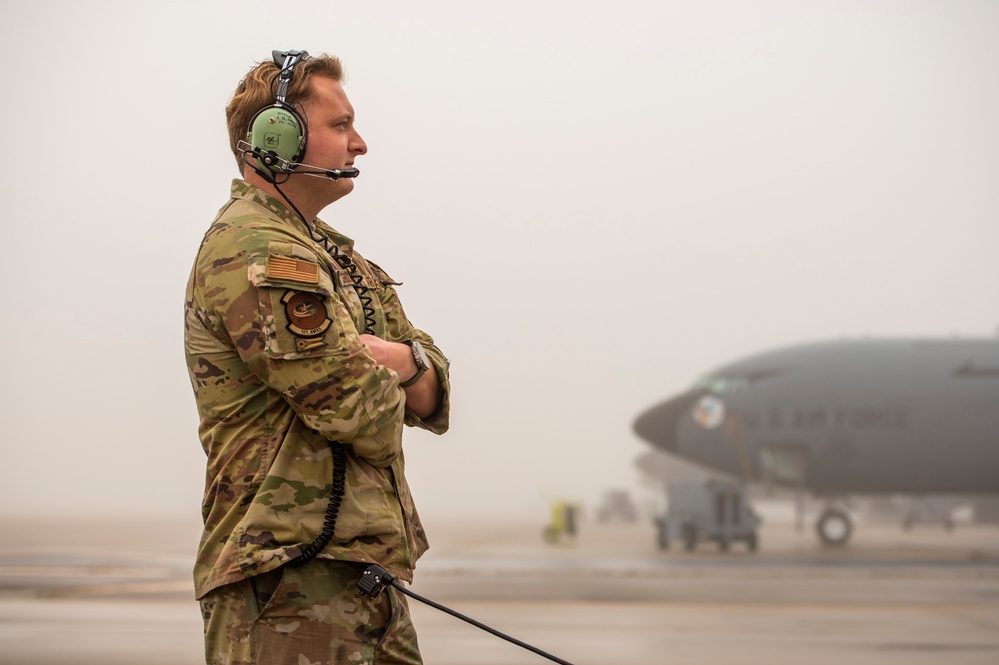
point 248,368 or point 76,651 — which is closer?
point 248,368

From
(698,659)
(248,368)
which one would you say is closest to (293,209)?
(248,368)

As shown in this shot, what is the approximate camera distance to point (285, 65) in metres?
2.49

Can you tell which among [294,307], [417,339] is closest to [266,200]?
[294,307]

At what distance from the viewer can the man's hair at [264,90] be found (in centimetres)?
247

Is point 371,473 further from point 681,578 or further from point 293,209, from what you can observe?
point 681,578

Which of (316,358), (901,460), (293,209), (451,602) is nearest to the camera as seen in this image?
(316,358)

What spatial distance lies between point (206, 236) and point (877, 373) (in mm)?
21237

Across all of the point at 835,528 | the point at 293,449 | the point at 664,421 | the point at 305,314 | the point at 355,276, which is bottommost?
the point at 835,528

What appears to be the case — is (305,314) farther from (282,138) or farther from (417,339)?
(417,339)

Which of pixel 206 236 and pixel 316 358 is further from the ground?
pixel 206 236

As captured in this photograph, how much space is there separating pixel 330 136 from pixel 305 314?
50cm

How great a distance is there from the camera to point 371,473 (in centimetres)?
231

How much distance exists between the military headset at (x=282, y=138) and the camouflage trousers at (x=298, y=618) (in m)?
0.86

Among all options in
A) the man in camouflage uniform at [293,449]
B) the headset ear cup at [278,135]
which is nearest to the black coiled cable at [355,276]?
the man in camouflage uniform at [293,449]
